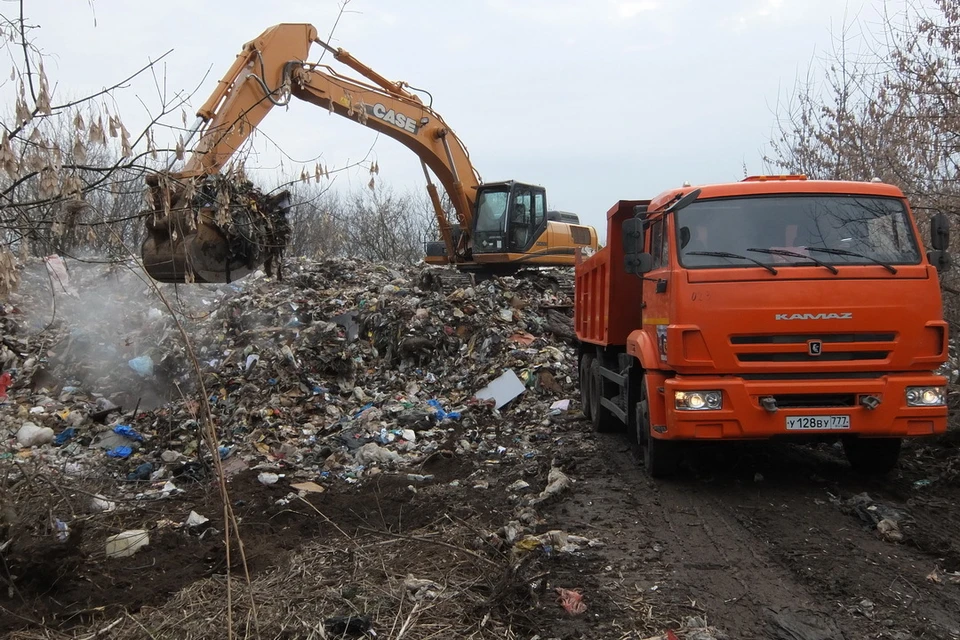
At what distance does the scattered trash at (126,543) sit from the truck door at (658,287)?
12.3ft

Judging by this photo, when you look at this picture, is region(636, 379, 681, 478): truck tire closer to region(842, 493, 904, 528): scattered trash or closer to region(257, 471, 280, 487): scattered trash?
region(842, 493, 904, 528): scattered trash

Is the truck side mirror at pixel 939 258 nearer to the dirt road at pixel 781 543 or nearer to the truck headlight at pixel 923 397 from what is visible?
the truck headlight at pixel 923 397

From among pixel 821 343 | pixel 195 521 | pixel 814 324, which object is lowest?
pixel 195 521

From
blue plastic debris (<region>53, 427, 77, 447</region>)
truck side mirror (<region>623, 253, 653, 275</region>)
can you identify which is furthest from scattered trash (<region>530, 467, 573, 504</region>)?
blue plastic debris (<region>53, 427, 77, 447</region>)

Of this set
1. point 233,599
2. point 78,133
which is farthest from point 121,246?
point 233,599

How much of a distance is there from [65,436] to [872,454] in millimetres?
8462

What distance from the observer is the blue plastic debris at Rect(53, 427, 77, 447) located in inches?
360

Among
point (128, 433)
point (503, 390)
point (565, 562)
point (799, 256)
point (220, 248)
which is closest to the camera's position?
point (565, 562)

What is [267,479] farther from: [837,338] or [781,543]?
[837,338]

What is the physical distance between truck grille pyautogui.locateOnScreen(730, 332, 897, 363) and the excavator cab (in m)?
9.12

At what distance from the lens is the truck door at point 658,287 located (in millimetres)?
6004

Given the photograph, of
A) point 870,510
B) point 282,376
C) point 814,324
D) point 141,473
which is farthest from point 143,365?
point 870,510

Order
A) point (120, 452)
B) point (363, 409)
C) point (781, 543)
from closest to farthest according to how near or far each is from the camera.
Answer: point (781, 543) < point (120, 452) < point (363, 409)

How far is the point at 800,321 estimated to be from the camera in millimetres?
5570
